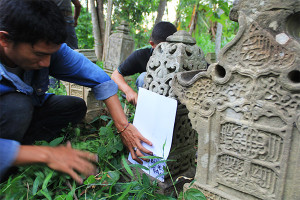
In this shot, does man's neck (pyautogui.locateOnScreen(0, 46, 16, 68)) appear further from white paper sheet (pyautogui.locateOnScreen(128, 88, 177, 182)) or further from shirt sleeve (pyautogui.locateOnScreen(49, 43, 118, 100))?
white paper sheet (pyautogui.locateOnScreen(128, 88, 177, 182))

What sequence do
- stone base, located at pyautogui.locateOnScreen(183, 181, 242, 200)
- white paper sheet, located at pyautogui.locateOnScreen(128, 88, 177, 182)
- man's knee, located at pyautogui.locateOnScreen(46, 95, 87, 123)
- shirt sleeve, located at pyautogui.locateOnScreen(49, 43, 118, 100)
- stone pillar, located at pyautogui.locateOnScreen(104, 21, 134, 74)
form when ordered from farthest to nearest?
stone pillar, located at pyautogui.locateOnScreen(104, 21, 134, 74) → man's knee, located at pyautogui.locateOnScreen(46, 95, 87, 123) → shirt sleeve, located at pyautogui.locateOnScreen(49, 43, 118, 100) → white paper sheet, located at pyautogui.locateOnScreen(128, 88, 177, 182) → stone base, located at pyautogui.locateOnScreen(183, 181, 242, 200)

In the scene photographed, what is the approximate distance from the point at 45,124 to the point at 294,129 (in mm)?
1766

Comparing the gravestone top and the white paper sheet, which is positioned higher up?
the gravestone top

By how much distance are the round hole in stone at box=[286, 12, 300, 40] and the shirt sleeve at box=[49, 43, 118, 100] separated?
1.18 meters

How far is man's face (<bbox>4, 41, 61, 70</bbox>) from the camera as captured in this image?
1.30 metres

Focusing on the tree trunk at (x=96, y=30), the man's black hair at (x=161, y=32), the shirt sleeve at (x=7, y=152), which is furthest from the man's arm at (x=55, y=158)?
the tree trunk at (x=96, y=30)

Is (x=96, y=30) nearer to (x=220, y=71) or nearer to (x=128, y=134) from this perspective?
(x=128, y=134)

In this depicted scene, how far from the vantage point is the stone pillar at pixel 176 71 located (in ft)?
4.99

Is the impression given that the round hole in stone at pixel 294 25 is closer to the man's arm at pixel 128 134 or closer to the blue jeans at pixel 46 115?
the man's arm at pixel 128 134

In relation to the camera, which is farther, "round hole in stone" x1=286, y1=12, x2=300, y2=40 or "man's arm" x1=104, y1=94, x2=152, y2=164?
"man's arm" x1=104, y1=94, x2=152, y2=164

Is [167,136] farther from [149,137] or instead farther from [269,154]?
[269,154]

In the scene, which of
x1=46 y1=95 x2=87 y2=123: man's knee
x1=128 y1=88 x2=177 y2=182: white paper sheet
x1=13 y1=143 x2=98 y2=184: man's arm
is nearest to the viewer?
x1=13 y1=143 x2=98 y2=184: man's arm

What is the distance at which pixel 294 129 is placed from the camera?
1100 millimetres

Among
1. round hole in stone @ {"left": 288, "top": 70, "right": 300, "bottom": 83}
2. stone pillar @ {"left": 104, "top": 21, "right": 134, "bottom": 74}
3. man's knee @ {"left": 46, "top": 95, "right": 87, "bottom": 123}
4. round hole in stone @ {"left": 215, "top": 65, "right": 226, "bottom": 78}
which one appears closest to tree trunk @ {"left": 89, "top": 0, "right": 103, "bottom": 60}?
stone pillar @ {"left": 104, "top": 21, "right": 134, "bottom": 74}
